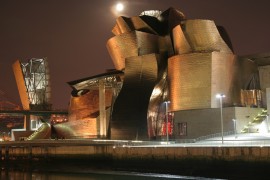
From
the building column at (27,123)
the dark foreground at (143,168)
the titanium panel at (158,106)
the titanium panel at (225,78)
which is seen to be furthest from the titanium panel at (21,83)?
the titanium panel at (225,78)

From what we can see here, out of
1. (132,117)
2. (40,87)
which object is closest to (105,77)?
(132,117)

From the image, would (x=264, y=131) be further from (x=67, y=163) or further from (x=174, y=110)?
(x=67, y=163)

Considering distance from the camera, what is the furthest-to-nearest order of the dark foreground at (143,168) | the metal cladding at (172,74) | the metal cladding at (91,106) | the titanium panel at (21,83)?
1. the titanium panel at (21,83)
2. the metal cladding at (91,106)
3. the metal cladding at (172,74)
4. the dark foreground at (143,168)

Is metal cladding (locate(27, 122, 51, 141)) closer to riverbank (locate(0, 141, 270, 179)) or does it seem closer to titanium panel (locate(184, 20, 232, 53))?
riverbank (locate(0, 141, 270, 179))

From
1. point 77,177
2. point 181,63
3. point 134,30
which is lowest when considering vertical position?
point 77,177

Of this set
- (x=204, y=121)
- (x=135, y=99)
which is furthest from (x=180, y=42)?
(x=204, y=121)

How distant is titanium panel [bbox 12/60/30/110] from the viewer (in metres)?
67.7

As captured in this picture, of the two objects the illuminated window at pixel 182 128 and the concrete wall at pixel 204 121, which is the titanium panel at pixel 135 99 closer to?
the illuminated window at pixel 182 128

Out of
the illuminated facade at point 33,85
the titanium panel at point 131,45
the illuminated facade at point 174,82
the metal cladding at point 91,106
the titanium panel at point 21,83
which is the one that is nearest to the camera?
the illuminated facade at point 174,82

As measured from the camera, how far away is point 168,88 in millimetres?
41500

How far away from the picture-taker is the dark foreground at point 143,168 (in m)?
23.1

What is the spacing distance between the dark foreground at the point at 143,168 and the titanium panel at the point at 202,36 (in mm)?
15861

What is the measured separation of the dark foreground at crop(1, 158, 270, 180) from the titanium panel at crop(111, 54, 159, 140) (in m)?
7.59

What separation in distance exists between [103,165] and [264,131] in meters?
16.2
